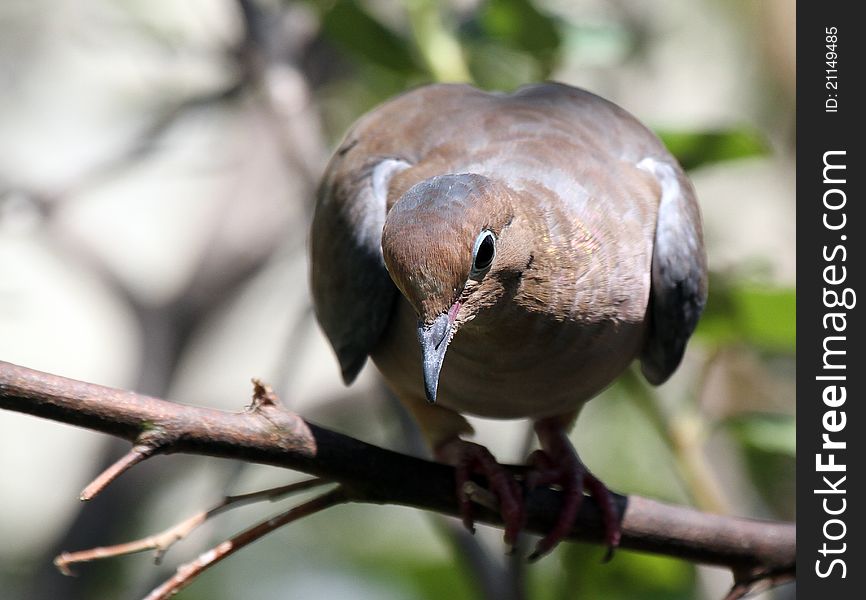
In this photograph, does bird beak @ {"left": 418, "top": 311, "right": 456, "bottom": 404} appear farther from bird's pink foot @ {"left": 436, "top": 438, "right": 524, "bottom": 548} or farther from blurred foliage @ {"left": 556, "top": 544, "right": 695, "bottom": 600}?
blurred foliage @ {"left": 556, "top": 544, "right": 695, "bottom": 600}

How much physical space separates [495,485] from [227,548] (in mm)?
898

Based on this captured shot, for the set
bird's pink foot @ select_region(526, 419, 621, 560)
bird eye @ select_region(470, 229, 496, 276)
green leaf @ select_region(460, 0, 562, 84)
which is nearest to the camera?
bird eye @ select_region(470, 229, 496, 276)

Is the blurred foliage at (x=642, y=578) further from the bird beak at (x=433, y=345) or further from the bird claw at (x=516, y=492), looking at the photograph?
the bird beak at (x=433, y=345)

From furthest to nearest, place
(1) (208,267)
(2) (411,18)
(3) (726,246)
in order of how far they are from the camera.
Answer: (3) (726,246) → (1) (208,267) → (2) (411,18)

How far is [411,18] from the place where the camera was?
429 centimetres

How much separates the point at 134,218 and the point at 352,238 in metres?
4.38

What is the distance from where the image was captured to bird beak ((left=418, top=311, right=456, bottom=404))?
2.36 metres

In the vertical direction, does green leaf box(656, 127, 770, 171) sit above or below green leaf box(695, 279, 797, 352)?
above

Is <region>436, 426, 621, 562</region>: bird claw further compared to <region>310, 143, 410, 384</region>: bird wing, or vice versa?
<region>310, 143, 410, 384</region>: bird wing

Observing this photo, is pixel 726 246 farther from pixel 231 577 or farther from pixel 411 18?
pixel 231 577

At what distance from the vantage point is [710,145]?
148 inches

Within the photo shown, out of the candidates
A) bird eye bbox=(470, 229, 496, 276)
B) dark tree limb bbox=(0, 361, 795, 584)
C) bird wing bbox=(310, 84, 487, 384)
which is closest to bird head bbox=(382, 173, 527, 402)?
bird eye bbox=(470, 229, 496, 276)

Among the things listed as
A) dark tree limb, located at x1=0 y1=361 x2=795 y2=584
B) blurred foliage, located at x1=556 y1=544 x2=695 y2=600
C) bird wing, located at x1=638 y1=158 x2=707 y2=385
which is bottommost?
dark tree limb, located at x1=0 y1=361 x2=795 y2=584
